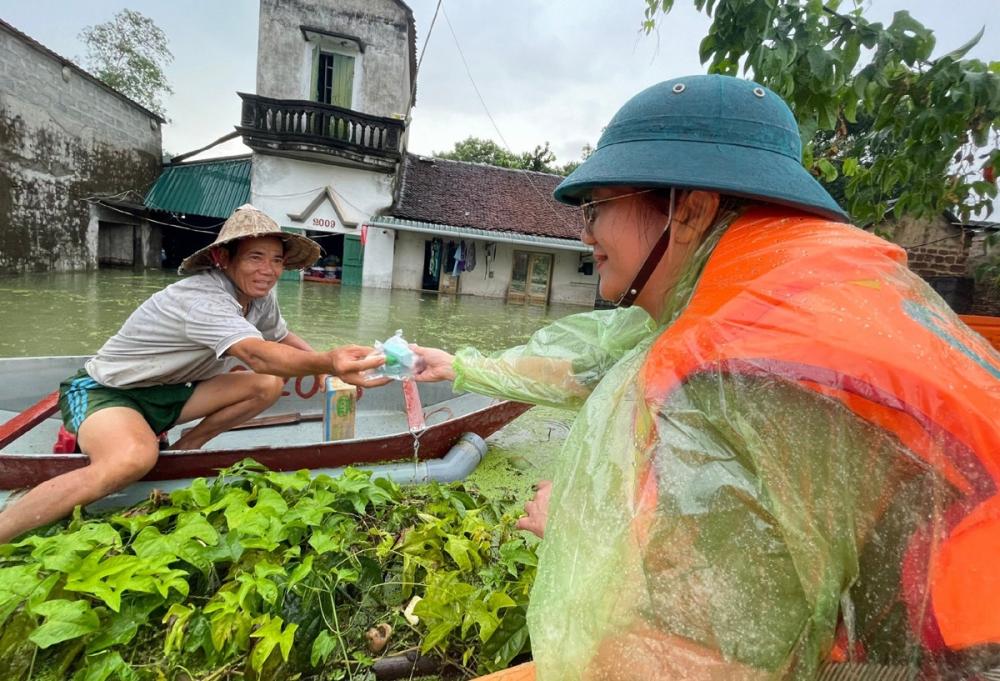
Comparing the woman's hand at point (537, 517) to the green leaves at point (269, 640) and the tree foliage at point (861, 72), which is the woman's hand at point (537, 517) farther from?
the tree foliage at point (861, 72)

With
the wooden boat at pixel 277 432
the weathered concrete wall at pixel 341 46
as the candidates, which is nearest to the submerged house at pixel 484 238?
the weathered concrete wall at pixel 341 46

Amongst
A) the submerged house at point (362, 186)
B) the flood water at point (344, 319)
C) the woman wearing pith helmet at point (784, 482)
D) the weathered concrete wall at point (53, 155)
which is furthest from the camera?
the submerged house at point (362, 186)

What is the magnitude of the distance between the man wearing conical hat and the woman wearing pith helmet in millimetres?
1523

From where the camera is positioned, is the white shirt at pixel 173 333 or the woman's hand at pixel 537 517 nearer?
the woman's hand at pixel 537 517

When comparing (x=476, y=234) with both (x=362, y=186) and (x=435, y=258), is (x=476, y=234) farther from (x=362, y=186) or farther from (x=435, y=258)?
(x=362, y=186)

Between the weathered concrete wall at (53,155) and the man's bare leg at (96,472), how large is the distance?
455 inches

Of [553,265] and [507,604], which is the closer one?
[507,604]

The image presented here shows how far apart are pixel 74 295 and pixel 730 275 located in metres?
11.6

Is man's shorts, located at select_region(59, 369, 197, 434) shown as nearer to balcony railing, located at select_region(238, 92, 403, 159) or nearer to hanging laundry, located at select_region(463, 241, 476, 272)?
balcony railing, located at select_region(238, 92, 403, 159)

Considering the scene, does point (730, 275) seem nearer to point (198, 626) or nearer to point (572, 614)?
point (572, 614)

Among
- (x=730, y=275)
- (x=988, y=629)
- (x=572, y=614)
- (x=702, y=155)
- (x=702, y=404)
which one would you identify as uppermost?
(x=702, y=155)

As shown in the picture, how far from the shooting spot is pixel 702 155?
888mm

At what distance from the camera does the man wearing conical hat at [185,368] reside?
2088 mm

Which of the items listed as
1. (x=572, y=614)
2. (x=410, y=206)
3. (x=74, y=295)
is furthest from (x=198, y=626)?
(x=410, y=206)
